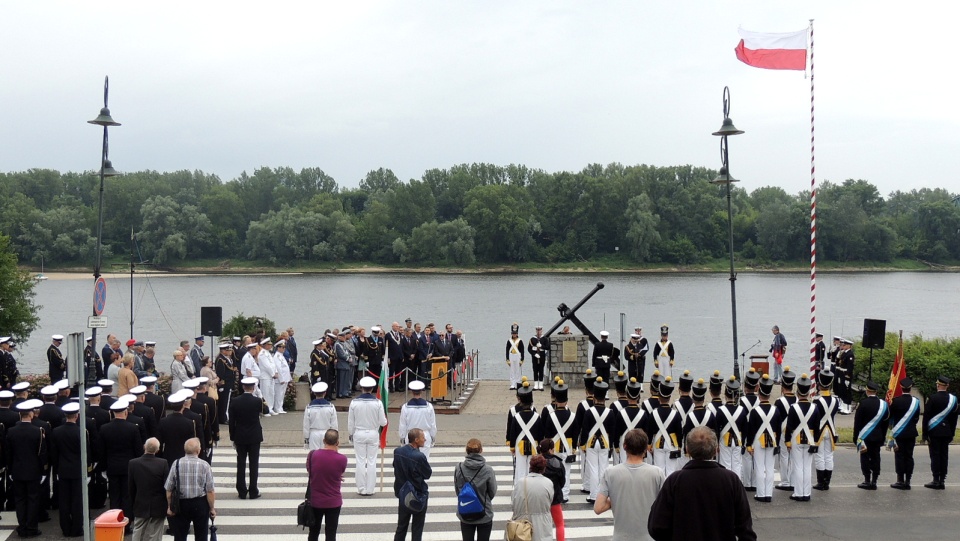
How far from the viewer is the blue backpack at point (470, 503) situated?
8.33 m

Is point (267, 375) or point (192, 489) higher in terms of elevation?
point (192, 489)

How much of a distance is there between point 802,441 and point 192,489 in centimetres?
831

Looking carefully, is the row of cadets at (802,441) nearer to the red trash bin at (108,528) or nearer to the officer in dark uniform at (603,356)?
the red trash bin at (108,528)

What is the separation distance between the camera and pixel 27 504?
1067 centimetres

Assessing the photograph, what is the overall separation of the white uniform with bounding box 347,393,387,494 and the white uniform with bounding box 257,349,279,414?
716cm

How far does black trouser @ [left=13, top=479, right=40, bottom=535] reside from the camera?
10.6m

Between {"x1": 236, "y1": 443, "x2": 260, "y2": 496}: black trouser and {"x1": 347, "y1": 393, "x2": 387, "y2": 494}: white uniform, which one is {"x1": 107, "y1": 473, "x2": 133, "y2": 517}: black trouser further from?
{"x1": 347, "y1": 393, "x2": 387, "y2": 494}: white uniform

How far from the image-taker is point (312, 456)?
9352 millimetres

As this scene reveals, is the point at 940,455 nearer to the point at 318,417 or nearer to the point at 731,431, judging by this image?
the point at 731,431

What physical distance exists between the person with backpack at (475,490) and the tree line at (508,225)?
9266cm

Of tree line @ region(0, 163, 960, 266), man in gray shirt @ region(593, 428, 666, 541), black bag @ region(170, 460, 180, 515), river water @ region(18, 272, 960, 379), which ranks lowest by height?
river water @ region(18, 272, 960, 379)

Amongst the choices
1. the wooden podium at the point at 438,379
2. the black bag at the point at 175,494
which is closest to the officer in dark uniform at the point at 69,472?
the black bag at the point at 175,494

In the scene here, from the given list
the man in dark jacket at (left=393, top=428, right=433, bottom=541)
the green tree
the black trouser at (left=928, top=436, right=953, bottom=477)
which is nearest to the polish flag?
the black trouser at (left=928, top=436, right=953, bottom=477)

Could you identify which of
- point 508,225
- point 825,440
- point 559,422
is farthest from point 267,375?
point 508,225
